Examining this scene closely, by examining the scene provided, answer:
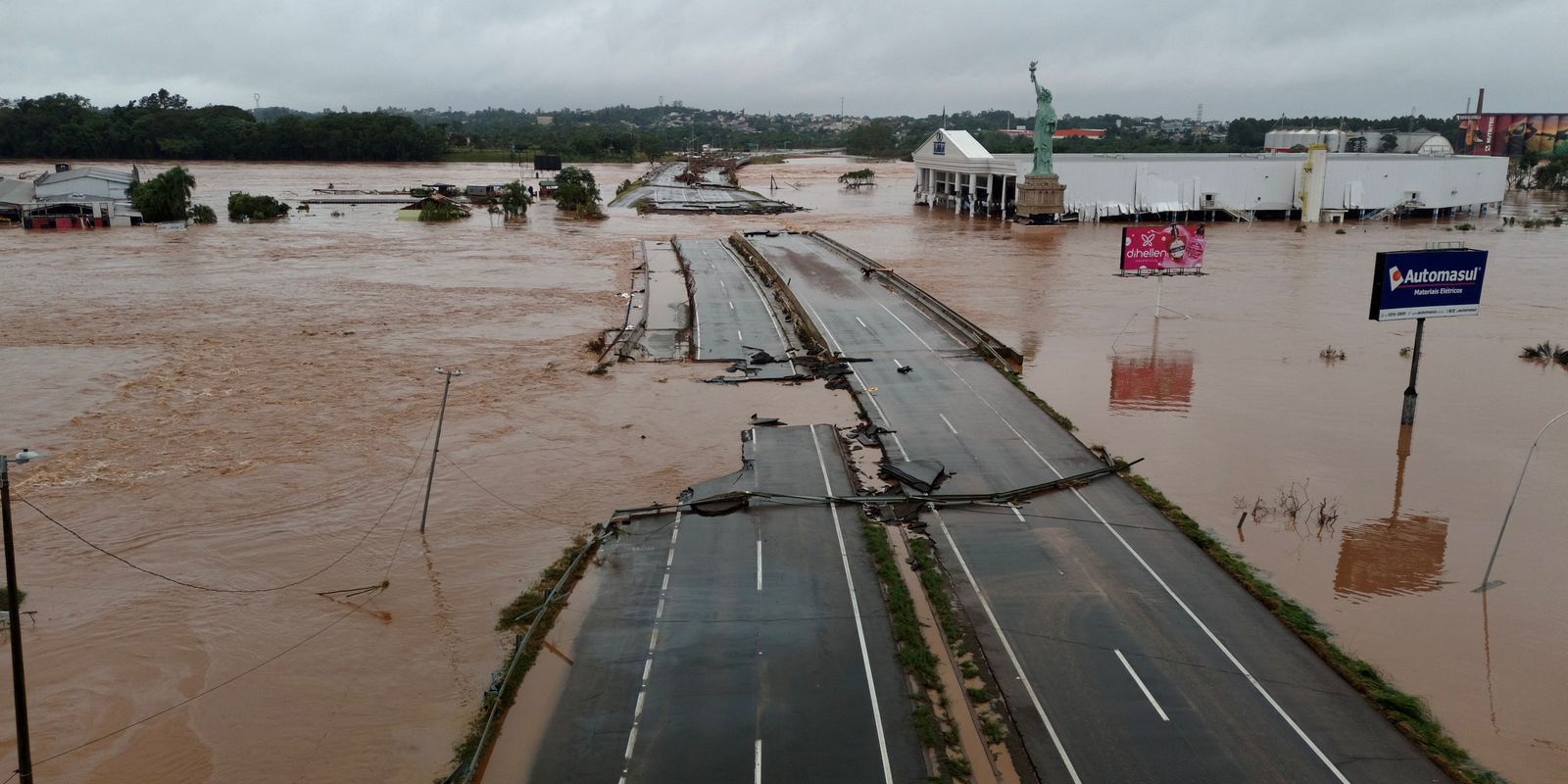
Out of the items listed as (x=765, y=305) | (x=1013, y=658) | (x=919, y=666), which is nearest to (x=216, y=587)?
(x=919, y=666)

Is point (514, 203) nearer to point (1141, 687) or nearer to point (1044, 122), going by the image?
point (1044, 122)

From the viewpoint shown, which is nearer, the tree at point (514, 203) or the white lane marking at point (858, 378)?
the white lane marking at point (858, 378)

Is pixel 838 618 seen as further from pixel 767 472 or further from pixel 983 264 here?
pixel 983 264

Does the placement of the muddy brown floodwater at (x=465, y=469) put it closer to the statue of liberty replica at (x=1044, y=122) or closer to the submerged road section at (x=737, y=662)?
the submerged road section at (x=737, y=662)

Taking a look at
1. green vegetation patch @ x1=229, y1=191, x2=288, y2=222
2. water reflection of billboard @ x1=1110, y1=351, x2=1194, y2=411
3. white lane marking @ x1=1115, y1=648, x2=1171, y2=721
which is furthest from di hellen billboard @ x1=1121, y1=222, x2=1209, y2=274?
green vegetation patch @ x1=229, y1=191, x2=288, y2=222

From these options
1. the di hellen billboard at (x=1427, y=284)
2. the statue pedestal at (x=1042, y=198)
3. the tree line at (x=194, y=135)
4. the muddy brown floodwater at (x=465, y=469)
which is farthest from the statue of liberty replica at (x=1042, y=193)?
the tree line at (x=194, y=135)

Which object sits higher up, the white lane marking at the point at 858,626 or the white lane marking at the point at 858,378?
the white lane marking at the point at 858,378

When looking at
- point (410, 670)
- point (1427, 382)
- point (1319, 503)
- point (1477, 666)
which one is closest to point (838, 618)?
point (410, 670)
